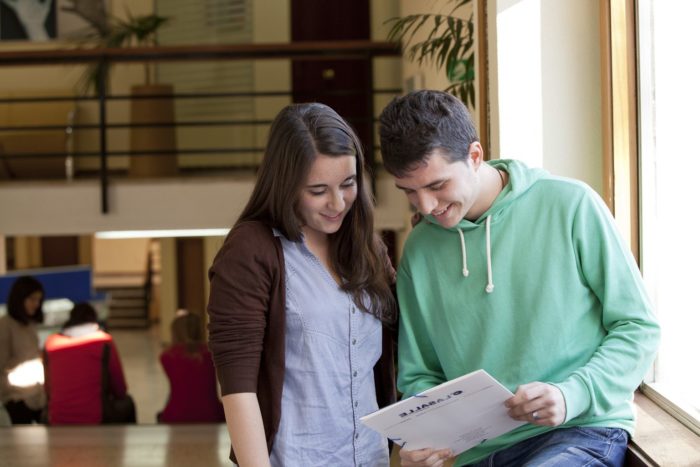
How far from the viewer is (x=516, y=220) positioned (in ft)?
6.46

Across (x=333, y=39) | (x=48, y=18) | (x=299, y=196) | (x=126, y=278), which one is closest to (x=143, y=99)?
(x=333, y=39)

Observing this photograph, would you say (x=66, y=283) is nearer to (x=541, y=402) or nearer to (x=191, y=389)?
(x=191, y=389)

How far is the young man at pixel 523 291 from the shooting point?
184cm

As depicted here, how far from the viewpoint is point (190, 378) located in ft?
21.1

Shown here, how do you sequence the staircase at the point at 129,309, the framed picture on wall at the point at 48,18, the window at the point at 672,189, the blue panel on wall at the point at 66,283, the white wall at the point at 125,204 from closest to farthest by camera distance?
the window at the point at 672,189
the white wall at the point at 125,204
the framed picture on wall at the point at 48,18
the blue panel on wall at the point at 66,283
the staircase at the point at 129,309

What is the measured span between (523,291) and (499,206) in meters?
0.18

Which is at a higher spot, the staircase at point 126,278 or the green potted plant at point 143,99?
the green potted plant at point 143,99

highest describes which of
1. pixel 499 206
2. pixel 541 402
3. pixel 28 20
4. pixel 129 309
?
pixel 28 20

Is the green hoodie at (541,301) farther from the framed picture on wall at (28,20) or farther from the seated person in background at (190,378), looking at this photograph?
the framed picture on wall at (28,20)

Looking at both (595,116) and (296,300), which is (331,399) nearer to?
(296,300)

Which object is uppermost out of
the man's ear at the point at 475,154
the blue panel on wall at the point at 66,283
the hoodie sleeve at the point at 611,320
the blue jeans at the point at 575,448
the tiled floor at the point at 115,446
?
the man's ear at the point at 475,154

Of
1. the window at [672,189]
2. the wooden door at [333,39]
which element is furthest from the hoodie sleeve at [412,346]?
the wooden door at [333,39]

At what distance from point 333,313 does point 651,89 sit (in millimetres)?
1170

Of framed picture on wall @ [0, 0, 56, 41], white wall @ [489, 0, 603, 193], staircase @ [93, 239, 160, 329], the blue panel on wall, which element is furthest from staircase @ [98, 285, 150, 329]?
white wall @ [489, 0, 603, 193]
